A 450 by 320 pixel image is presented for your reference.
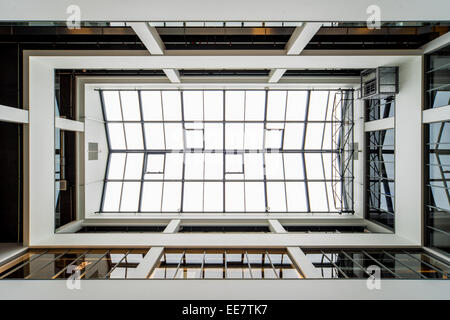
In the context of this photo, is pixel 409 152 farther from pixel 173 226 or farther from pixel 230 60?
pixel 173 226

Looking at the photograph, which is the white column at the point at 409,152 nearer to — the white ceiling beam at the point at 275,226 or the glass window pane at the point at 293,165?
the white ceiling beam at the point at 275,226

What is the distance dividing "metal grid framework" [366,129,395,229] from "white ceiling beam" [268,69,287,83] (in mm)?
5731

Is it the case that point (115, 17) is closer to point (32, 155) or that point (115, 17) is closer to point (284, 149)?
point (32, 155)

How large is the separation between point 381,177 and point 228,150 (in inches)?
321

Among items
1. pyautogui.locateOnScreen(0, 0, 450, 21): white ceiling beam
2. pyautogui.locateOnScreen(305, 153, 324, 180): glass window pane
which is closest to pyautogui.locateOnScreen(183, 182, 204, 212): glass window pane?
pyautogui.locateOnScreen(305, 153, 324, 180): glass window pane

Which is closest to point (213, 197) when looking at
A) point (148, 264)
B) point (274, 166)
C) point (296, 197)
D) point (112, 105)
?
point (274, 166)

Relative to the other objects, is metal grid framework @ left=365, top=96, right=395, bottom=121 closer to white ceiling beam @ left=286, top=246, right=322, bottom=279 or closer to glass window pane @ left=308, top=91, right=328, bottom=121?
glass window pane @ left=308, top=91, right=328, bottom=121

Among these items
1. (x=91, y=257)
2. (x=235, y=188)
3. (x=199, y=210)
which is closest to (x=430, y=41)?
(x=235, y=188)

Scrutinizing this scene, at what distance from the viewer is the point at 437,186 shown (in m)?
9.68

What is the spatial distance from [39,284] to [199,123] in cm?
1062

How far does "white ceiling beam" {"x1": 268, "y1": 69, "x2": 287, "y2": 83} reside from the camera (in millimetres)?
11547

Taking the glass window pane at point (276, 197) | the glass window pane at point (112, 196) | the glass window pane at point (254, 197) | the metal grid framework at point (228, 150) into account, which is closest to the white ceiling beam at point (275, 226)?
the glass window pane at point (276, 197)

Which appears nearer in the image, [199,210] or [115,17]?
[115,17]
